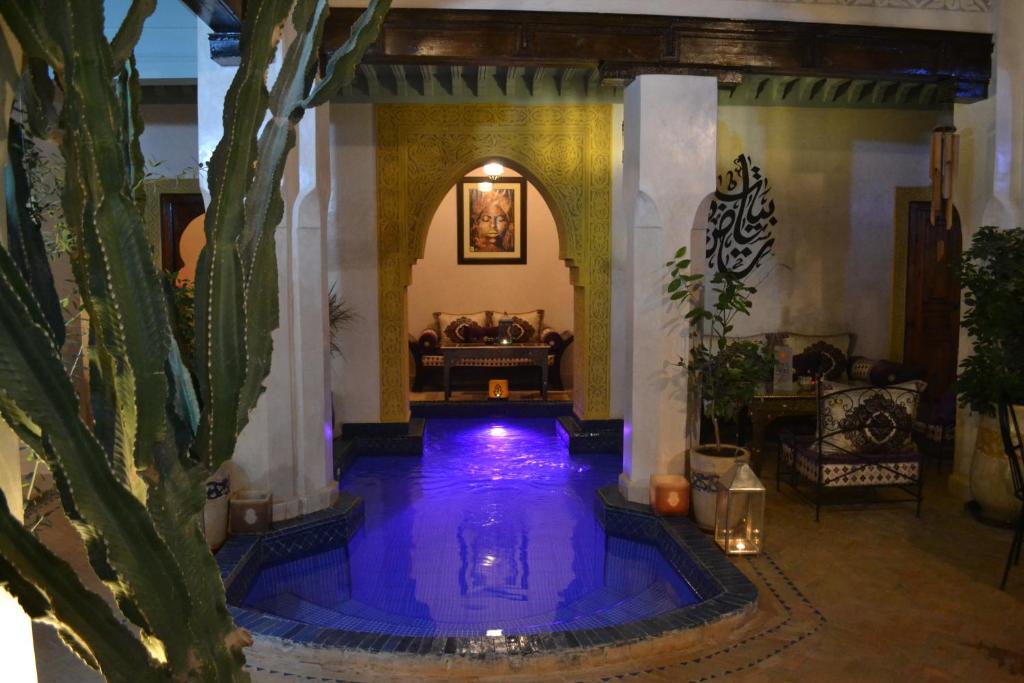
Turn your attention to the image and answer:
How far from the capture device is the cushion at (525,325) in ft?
38.0

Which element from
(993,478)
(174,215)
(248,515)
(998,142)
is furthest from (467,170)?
(993,478)

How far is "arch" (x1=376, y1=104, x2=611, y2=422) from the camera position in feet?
26.9

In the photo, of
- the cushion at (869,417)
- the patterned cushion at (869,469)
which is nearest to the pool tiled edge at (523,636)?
the patterned cushion at (869,469)

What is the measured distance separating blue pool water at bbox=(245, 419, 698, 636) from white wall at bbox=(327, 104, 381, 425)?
103 cm

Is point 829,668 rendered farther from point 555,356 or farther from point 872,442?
point 555,356

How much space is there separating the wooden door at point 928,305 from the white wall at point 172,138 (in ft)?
24.8

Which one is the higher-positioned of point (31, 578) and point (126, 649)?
point (31, 578)

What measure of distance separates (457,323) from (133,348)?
10.3m

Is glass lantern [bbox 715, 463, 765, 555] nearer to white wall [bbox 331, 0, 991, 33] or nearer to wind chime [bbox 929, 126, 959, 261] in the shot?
wind chime [bbox 929, 126, 959, 261]

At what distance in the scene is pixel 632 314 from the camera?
5.71 meters

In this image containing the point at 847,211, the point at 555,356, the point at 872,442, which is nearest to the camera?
the point at 872,442

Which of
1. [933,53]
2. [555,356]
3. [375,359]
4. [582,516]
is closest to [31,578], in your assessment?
[582,516]

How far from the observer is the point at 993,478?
18.1 feet

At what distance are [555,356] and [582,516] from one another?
5473mm
